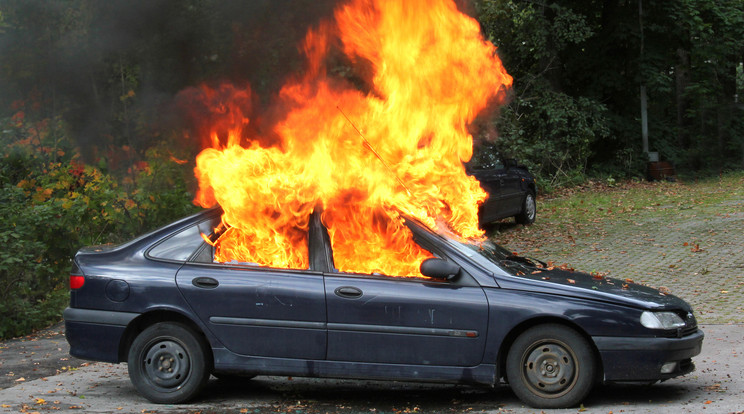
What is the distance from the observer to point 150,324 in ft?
20.7

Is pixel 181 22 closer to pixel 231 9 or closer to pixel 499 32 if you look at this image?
pixel 231 9

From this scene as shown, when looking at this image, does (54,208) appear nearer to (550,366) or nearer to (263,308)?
(263,308)

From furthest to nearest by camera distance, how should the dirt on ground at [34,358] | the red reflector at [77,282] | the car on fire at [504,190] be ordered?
the car on fire at [504,190] → the dirt on ground at [34,358] → the red reflector at [77,282]

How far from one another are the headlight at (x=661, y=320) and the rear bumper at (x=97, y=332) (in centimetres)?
362

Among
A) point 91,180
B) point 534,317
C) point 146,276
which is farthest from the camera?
point 91,180

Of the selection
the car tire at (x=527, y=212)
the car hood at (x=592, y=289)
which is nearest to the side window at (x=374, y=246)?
the car hood at (x=592, y=289)

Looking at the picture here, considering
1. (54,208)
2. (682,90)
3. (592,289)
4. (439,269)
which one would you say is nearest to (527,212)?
(54,208)

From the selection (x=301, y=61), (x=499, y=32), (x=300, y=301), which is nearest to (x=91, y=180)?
(x=301, y=61)

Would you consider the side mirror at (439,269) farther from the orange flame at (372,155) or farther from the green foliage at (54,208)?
the green foliage at (54,208)

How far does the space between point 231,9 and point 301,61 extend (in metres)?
0.98

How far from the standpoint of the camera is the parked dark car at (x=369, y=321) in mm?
5781

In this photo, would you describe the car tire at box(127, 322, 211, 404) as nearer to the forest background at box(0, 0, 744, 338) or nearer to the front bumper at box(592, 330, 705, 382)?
the front bumper at box(592, 330, 705, 382)

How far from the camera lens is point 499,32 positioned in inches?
952

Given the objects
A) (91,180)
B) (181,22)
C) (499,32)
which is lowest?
(91,180)
